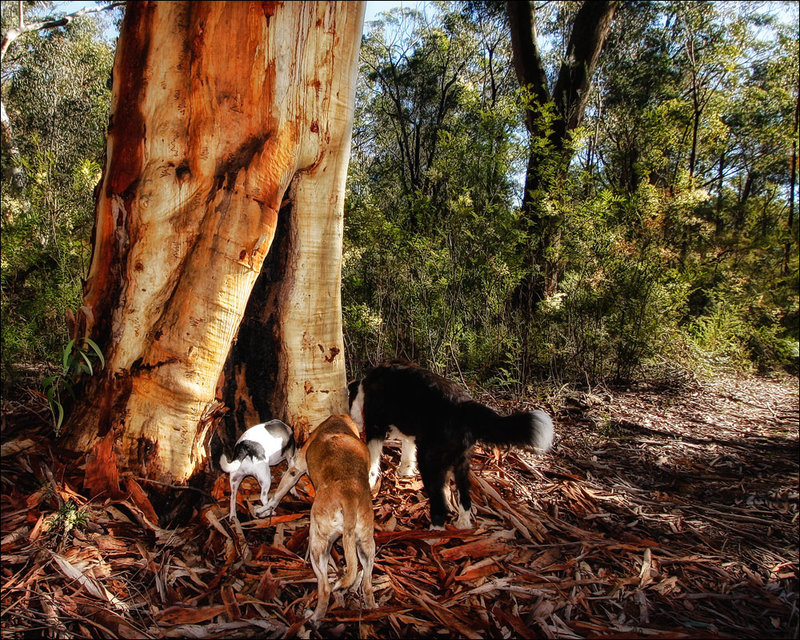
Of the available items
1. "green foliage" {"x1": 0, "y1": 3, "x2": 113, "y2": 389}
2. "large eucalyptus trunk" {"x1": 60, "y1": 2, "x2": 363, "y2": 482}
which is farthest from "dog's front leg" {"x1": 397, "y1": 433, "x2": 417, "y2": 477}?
"green foliage" {"x1": 0, "y1": 3, "x2": 113, "y2": 389}

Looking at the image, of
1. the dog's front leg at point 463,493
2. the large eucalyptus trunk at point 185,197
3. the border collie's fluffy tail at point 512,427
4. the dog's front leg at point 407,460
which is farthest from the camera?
the dog's front leg at point 407,460

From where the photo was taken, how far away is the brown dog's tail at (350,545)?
2.30 m

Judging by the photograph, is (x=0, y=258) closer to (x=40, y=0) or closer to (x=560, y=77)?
(x=560, y=77)

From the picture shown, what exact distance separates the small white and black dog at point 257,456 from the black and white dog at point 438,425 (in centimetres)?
81

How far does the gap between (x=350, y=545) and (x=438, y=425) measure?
43.1 inches

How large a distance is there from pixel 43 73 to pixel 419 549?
20.5 m

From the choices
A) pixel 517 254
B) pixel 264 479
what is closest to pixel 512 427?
pixel 264 479

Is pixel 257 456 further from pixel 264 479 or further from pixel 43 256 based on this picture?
pixel 43 256

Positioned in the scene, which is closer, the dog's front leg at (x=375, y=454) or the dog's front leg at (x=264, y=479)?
the dog's front leg at (x=264, y=479)

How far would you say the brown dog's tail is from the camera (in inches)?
90.6

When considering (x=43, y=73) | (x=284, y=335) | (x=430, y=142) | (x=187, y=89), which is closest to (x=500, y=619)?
(x=284, y=335)

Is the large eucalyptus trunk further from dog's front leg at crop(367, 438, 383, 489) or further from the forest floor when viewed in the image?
dog's front leg at crop(367, 438, 383, 489)

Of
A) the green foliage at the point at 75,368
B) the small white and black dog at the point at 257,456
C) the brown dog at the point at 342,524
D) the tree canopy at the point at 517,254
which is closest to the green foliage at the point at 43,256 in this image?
the tree canopy at the point at 517,254

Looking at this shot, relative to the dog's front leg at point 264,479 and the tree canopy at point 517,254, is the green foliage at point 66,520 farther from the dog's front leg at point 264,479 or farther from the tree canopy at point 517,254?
the tree canopy at point 517,254
